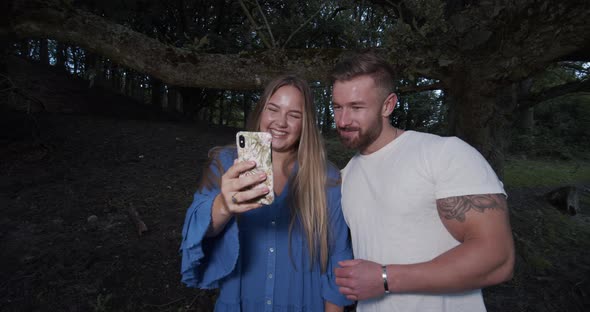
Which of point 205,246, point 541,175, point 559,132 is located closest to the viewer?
point 205,246

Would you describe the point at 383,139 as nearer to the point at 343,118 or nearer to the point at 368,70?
the point at 343,118

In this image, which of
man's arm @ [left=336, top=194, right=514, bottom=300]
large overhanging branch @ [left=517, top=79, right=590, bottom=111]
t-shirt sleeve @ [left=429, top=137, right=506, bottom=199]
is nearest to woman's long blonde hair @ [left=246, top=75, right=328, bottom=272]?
man's arm @ [left=336, top=194, right=514, bottom=300]

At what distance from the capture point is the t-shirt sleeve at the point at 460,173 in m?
1.52

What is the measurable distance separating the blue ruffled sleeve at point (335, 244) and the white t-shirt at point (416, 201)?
224 mm

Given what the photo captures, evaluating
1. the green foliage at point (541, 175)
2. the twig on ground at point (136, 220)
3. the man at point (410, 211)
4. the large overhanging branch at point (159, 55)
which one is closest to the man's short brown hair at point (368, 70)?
the man at point (410, 211)

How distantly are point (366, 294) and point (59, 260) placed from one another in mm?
3920

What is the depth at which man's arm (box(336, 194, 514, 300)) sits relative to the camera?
1434 millimetres

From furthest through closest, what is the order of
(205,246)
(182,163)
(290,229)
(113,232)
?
(182,163)
(113,232)
(290,229)
(205,246)

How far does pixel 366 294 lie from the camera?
62.4 inches

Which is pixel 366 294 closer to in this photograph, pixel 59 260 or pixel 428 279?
pixel 428 279

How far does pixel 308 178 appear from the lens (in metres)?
2.14

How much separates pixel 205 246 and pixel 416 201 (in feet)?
4.37

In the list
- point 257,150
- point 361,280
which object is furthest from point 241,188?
point 361,280

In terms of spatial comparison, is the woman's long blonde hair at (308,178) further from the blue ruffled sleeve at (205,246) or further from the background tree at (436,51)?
the background tree at (436,51)
